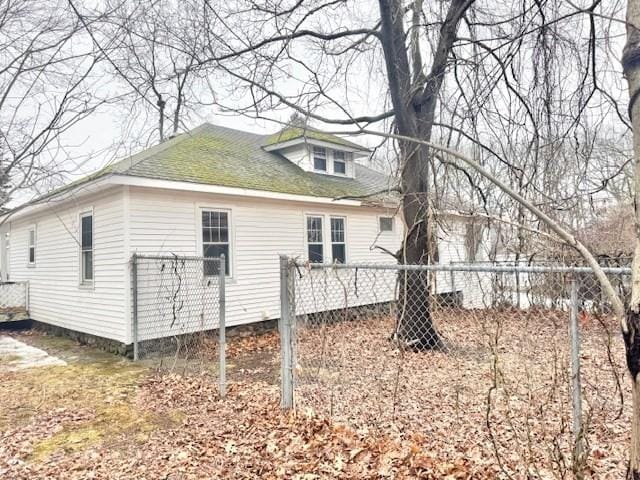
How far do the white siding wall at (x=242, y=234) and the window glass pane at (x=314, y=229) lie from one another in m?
0.23

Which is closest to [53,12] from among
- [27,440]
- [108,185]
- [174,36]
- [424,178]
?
[174,36]

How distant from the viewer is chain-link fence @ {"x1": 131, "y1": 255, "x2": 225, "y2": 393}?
7758 mm

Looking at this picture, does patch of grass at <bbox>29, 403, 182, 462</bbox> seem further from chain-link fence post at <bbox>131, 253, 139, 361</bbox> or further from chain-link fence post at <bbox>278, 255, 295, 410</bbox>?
chain-link fence post at <bbox>131, 253, 139, 361</bbox>

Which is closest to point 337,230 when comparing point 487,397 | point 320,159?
point 320,159

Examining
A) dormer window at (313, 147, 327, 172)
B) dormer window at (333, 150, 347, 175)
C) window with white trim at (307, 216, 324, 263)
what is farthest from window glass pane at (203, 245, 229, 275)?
dormer window at (333, 150, 347, 175)

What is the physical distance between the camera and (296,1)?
5.38 metres

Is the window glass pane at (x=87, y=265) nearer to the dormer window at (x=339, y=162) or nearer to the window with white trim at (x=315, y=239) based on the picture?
the window with white trim at (x=315, y=239)

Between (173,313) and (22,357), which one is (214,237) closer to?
(173,313)

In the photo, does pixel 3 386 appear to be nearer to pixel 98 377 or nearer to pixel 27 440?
pixel 98 377

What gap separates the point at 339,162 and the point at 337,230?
10.4 feet

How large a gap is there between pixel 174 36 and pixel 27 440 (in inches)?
181

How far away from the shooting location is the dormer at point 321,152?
512 inches

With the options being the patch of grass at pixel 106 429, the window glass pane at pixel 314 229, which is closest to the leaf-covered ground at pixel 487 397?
the patch of grass at pixel 106 429

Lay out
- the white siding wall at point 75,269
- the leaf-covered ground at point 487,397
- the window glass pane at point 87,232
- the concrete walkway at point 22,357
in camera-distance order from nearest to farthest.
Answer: the leaf-covered ground at point 487,397 < the concrete walkway at point 22,357 < the white siding wall at point 75,269 < the window glass pane at point 87,232
